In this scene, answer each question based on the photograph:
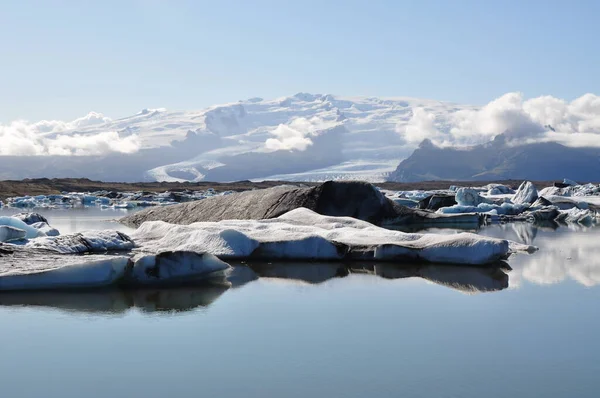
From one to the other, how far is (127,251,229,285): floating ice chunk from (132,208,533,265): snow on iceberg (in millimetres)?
1577

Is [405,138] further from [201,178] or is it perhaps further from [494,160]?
[201,178]

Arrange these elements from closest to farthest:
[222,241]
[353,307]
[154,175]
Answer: [353,307] → [222,241] → [154,175]

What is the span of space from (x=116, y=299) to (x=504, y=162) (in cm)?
12513

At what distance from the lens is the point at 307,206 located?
15.4 m

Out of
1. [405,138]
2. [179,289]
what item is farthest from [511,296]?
[405,138]

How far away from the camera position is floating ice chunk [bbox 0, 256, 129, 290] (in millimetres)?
7395

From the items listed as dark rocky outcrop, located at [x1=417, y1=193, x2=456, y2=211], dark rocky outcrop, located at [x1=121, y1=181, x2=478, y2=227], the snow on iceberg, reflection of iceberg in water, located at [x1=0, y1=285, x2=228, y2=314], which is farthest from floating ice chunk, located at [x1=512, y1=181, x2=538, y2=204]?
reflection of iceberg in water, located at [x1=0, y1=285, x2=228, y2=314]

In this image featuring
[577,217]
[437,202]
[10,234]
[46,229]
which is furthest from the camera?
[437,202]

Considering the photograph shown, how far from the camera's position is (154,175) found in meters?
103

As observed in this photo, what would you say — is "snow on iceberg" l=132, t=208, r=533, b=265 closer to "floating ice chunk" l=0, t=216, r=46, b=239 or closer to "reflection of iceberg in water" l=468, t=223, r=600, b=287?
"reflection of iceberg in water" l=468, t=223, r=600, b=287

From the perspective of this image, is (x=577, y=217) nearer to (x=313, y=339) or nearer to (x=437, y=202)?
(x=437, y=202)

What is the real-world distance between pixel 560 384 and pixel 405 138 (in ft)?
404

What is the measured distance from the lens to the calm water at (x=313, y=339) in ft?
15.0

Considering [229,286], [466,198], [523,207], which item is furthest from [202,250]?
[466,198]
